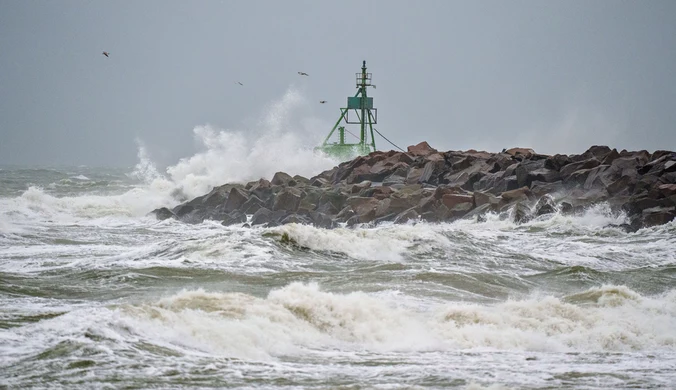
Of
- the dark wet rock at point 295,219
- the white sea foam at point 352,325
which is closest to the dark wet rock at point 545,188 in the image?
the dark wet rock at point 295,219

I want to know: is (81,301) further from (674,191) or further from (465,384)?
(674,191)

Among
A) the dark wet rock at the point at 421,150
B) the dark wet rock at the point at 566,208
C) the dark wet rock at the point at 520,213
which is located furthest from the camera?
the dark wet rock at the point at 421,150

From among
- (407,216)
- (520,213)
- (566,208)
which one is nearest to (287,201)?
(407,216)

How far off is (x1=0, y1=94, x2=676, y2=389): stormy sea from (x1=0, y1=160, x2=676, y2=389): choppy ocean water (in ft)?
0.09

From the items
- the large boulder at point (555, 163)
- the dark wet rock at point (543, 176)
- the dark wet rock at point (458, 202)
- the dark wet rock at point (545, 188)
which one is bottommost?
the dark wet rock at point (458, 202)

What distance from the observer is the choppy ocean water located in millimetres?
6984

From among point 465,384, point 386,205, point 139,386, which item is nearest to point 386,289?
point 465,384

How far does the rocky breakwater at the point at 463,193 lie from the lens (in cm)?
2058

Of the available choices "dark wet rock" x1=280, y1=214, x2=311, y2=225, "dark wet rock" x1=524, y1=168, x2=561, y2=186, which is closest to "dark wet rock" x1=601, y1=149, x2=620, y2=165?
"dark wet rock" x1=524, y1=168, x2=561, y2=186

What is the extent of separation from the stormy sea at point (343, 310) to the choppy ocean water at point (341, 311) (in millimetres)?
29

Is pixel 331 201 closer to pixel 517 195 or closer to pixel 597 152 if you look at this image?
pixel 517 195

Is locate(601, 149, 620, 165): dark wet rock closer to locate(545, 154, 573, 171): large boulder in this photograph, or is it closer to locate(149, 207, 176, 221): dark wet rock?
locate(545, 154, 573, 171): large boulder

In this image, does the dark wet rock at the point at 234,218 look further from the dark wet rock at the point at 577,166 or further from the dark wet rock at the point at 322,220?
the dark wet rock at the point at 577,166

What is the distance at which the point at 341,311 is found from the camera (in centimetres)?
913
